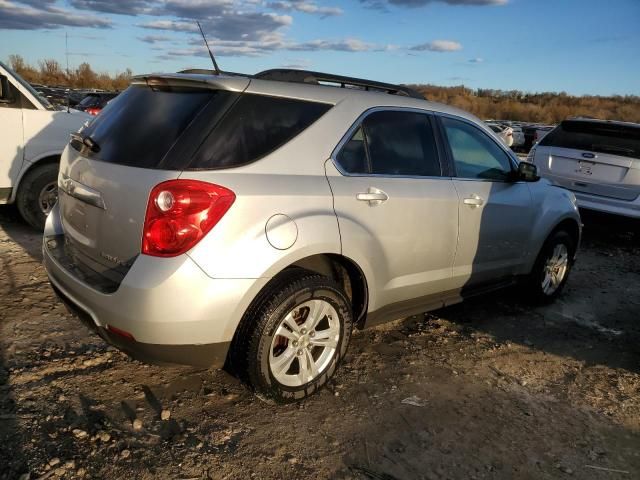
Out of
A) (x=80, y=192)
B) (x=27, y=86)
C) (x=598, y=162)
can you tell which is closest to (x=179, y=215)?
(x=80, y=192)

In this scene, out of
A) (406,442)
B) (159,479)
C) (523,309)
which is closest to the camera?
(159,479)

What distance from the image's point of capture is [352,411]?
3.19 m

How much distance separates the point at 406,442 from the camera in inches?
116

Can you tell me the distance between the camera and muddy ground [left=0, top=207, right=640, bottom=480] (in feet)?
8.81

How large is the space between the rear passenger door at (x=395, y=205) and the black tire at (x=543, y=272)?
55.6 inches

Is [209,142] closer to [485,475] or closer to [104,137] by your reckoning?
[104,137]

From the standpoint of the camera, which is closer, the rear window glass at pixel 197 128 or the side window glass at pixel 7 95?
the rear window glass at pixel 197 128

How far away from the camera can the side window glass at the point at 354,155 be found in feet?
10.7

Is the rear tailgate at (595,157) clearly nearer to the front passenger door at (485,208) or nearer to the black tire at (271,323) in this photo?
the front passenger door at (485,208)

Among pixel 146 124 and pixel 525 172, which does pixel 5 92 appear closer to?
pixel 146 124

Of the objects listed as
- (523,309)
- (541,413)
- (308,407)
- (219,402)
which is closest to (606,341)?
(523,309)

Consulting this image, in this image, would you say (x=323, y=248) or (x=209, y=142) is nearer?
(x=209, y=142)

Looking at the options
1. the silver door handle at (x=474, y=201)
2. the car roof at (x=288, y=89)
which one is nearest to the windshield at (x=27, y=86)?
the car roof at (x=288, y=89)

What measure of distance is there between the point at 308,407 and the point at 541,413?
1405 millimetres
